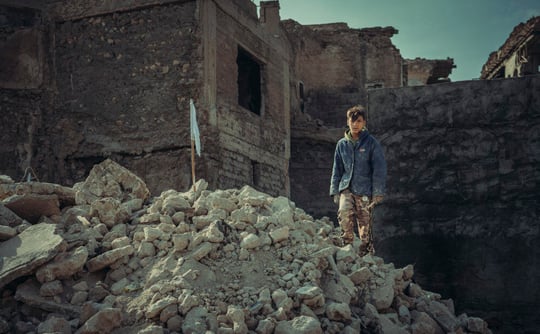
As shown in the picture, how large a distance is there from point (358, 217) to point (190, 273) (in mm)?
1753

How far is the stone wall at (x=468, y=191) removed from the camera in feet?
18.9

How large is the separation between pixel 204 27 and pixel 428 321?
278 inches

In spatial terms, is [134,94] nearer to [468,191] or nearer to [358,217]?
[358,217]

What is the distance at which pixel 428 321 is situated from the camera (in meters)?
4.57

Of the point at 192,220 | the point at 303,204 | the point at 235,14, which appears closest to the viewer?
the point at 192,220

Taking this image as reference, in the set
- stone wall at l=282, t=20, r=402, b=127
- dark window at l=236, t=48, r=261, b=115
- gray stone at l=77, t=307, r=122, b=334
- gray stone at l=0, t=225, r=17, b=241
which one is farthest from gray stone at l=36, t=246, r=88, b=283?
stone wall at l=282, t=20, r=402, b=127

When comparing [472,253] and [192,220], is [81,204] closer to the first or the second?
[192,220]

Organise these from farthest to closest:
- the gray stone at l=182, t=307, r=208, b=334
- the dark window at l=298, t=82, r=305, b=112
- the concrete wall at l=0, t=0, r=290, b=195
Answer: the dark window at l=298, t=82, r=305, b=112, the concrete wall at l=0, t=0, r=290, b=195, the gray stone at l=182, t=307, r=208, b=334

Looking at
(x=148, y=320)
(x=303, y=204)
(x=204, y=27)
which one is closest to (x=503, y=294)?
(x=148, y=320)

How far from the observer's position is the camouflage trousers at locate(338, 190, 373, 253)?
539 centimetres

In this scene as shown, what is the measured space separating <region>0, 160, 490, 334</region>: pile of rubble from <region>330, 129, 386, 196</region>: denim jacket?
455 millimetres

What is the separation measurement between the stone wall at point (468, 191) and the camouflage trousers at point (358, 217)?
31.2 inches

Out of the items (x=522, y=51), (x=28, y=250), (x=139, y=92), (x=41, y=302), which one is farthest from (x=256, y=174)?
(x=522, y=51)

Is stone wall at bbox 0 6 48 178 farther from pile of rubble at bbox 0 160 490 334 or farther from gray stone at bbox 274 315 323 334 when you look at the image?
gray stone at bbox 274 315 323 334
